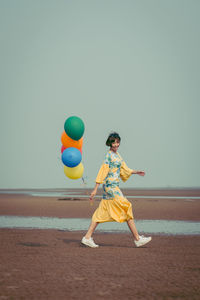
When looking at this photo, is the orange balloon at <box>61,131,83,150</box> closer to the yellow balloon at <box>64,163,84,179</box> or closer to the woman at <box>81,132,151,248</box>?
the yellow balloon at <box>64,163,84,179</box>

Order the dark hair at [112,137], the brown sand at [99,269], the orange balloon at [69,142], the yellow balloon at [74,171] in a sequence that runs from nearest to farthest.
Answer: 1. the brown sand at [99,269]
2. the dark hair at [112,137]
3. the orange balloon at [69,142]
4. the yellow balloon at [74,171]

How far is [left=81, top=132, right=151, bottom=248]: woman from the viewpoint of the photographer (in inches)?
267

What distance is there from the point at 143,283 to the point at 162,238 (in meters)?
4.13

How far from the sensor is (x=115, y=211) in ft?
22.4

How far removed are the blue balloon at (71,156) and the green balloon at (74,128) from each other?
429 mm

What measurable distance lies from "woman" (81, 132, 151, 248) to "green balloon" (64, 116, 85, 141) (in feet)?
18.7

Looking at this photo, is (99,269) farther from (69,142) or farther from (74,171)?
(74,171)

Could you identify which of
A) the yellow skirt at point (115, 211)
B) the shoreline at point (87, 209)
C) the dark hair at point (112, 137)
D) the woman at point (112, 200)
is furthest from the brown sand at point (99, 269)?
the shoreline at point (87, 209)

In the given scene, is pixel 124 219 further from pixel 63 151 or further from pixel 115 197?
pixel 63 151

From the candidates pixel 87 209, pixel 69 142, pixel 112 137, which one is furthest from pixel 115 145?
pixel 87 209

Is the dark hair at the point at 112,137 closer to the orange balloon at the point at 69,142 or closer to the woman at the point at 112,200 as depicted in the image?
the woman at the point at 112,200

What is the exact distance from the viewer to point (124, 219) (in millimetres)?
6777

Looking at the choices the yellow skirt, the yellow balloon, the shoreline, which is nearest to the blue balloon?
the yellow balloon

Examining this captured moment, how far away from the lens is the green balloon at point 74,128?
1268 centimetres
